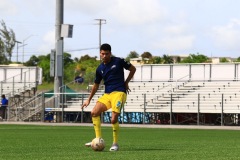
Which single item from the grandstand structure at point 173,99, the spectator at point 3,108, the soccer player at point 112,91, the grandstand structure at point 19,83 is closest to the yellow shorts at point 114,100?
the soccer player at point 112,91

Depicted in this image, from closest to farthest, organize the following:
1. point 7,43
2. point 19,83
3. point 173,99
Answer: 1. point 173,99
2. point 19,83
3. point 7,43

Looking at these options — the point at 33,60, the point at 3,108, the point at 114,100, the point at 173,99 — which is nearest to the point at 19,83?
the point at 3,108

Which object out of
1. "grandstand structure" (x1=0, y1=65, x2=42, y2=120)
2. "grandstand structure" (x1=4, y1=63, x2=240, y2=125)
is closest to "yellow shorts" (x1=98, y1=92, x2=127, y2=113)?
"grandstand structure" (x1=4, y1=63, x2=240, y2=125)

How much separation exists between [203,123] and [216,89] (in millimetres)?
3977

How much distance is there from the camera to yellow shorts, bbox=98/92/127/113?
46.6 feet

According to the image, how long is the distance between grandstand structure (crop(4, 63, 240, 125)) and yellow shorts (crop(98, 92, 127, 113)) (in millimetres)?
23381

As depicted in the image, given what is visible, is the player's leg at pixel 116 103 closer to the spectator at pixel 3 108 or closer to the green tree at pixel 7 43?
the spectator at pixel 3 108

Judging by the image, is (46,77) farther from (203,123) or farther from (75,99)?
(203,123)

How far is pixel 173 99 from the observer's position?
138 ft

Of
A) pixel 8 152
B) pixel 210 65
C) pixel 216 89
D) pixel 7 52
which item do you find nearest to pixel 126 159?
pixel 8 152

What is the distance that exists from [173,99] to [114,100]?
28.1 meters

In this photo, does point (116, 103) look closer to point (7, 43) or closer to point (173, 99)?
point (173, 99)

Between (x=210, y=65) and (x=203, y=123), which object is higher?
(x=210, y=65)

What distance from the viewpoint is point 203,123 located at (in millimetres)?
38906
